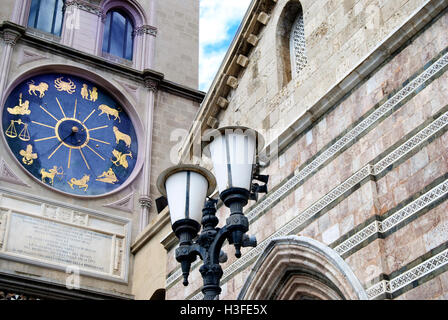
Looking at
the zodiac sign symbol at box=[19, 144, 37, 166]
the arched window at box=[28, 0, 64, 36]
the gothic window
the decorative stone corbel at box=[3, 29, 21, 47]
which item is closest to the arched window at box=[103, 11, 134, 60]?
the arched window at box=[28, 0, 64, 36]

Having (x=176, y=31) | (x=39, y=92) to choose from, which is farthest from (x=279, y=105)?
(x=176, y=31)

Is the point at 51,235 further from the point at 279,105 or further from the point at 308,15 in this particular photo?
the point at 308,15

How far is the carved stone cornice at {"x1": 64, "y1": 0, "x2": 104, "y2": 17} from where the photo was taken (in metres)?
19.5

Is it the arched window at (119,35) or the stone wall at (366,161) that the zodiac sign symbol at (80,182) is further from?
the stone wall at (366,161)

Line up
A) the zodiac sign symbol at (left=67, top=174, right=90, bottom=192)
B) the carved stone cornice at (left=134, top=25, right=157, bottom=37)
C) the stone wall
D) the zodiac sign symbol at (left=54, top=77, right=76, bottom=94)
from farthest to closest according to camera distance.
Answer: the carved stone cornice at (left=134, top=25, right=157, bottom=37)
the zodiac sign symbol at (left=54, top=77, right=76, bottom=94)
the zodiac sign symbol at (left=67, top=174, right=90, bottom=192)
the stone wall

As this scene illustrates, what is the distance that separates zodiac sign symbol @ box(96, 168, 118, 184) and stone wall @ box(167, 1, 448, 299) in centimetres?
594

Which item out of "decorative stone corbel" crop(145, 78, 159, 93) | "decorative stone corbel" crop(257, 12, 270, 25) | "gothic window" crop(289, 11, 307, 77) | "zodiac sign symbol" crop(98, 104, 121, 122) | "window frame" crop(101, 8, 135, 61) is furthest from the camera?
"window frame" crop(101, 8, 135, 61)

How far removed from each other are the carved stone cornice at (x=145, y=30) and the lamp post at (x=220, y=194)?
13.9m

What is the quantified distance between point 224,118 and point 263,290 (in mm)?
4106

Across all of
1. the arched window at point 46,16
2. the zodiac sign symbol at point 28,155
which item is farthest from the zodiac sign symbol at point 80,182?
the arched window at point 46,16

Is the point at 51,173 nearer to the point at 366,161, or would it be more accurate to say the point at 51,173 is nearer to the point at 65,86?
the point at 65,86

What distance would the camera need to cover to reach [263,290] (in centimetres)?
1015

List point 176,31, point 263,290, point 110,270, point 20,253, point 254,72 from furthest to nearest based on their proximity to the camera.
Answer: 1. point 176,31
2. point 110,270
3. point 20,253
4. point 254,72
5. point 263,290

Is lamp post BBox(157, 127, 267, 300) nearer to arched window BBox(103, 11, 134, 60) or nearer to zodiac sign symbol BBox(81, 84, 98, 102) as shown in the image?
zodiac sign symbol BBox(81, 84, 98, 102)
